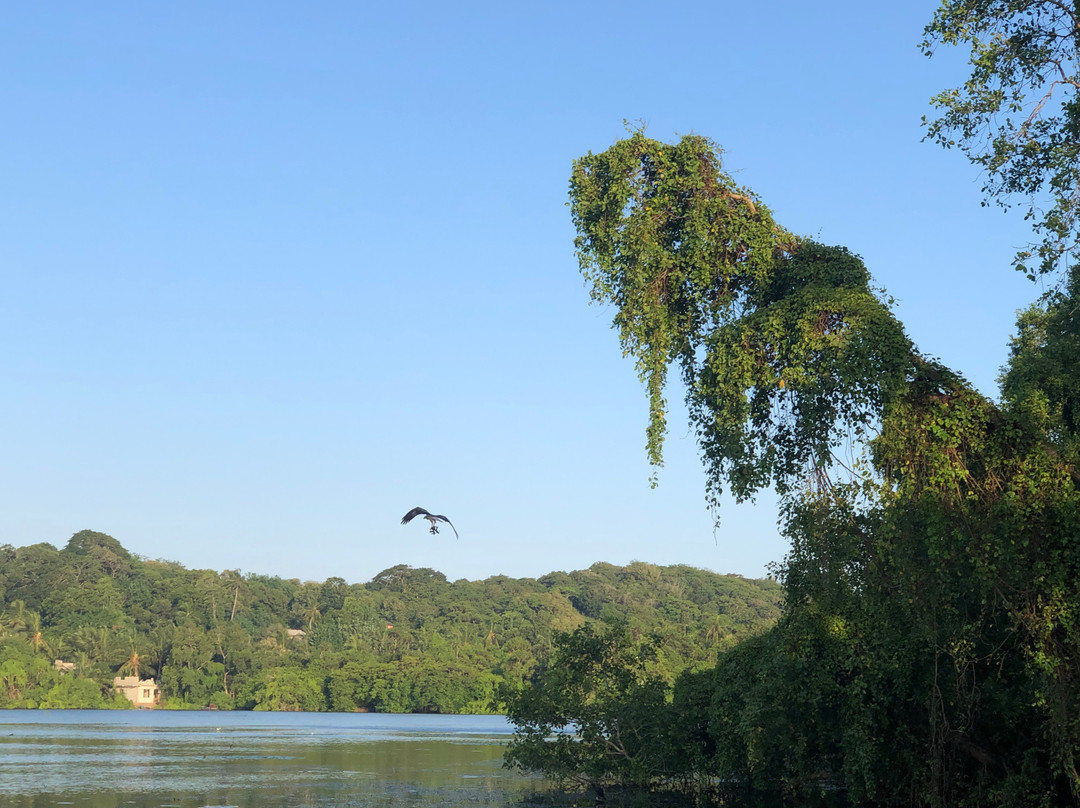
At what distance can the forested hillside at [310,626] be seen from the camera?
3905 inches

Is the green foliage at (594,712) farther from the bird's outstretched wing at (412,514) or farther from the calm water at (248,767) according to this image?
the bird's outstretched wing at (412,514)

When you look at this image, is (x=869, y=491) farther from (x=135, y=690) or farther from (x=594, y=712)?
(x=135, y=690)

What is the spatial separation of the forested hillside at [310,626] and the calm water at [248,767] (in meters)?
24.5

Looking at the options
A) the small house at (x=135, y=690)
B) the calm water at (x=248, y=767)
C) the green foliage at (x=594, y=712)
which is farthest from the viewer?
the small house at (x=135, y=690)

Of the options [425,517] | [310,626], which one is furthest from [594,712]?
[310,626]

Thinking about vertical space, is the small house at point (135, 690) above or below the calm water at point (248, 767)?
below

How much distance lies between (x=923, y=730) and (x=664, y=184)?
34.8ft

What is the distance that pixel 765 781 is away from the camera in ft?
82.4

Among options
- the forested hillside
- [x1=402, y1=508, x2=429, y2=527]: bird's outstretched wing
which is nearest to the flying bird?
[x1=402, y1=508, x2=429, y2=527]: bird's outstretched wing

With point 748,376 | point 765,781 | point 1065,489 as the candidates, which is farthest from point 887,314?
point 765,781

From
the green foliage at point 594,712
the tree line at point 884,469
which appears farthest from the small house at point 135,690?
the tree line at point 884,469

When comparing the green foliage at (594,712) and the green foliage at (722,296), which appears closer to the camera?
the green foliage at (722,296)

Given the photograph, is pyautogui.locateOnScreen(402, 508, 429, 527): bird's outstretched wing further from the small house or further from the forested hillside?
the small house

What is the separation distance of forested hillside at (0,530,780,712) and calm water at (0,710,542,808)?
80.3 feet
